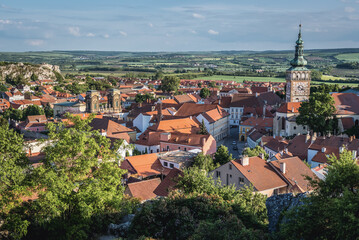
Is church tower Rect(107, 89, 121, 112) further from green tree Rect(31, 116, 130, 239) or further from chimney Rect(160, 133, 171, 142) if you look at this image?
green tree Rect(31, 116, 130, 239)

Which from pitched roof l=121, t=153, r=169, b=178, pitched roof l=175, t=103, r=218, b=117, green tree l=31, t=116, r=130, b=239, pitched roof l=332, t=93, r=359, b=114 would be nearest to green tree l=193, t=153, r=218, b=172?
pitched roof l=121, t=153, r=169, b=178

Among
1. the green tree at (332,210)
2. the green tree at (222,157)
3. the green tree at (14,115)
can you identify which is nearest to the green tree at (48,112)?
the green tree at (14,115)

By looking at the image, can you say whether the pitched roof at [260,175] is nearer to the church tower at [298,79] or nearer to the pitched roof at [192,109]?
the pitched roof at [192,109]

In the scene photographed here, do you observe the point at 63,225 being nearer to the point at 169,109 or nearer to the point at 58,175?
the point at 58,175

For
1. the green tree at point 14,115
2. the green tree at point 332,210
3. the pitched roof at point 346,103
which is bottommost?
the green tree at point 14,115

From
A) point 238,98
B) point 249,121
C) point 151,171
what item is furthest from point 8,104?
point 151,171

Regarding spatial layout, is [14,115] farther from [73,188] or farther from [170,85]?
[73,188]

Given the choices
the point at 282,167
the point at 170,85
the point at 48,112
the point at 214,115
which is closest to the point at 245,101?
the point at 214,115
